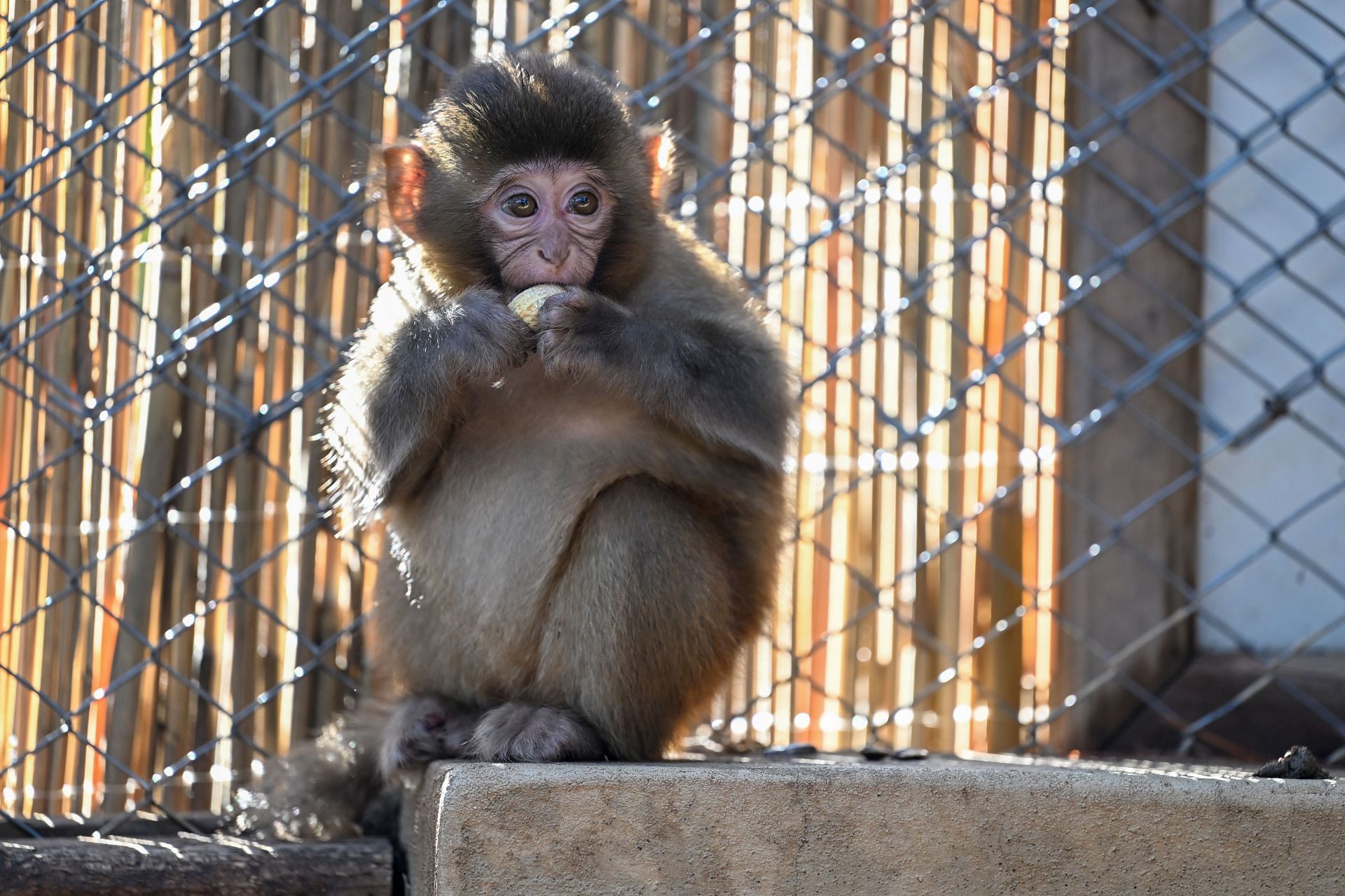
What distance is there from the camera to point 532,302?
3.27 meters

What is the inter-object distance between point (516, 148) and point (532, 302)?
41 centimetres

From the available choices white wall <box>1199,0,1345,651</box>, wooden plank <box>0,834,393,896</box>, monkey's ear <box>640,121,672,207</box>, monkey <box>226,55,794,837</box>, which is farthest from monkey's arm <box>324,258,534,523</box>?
white wall <box>1199,0,1345,651</box>

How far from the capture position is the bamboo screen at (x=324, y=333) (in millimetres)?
4113

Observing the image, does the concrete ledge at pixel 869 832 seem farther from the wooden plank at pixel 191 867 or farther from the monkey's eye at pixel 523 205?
the monkey's eye at pixel 523 205

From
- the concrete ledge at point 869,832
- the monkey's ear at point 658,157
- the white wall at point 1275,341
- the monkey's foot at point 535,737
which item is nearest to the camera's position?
the concrete ledge at point 869,832

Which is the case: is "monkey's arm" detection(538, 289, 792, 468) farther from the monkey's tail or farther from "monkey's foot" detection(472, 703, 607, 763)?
the monkey's tail

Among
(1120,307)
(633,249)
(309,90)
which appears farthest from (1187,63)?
(309,90)

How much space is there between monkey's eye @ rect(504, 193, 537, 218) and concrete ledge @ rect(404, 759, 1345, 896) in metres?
1.31

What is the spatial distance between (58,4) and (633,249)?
1571 millimetres

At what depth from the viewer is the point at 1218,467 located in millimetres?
4473

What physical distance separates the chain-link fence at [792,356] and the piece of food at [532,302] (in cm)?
93

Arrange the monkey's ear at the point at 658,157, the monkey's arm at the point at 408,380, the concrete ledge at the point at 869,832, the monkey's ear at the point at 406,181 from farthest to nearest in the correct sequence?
the monkey's ear at the point at 658,157
the monkey's ear at the point at 406,181
the monkey's arm at the point at 408,380
the concrete ledge at the point at 869,832

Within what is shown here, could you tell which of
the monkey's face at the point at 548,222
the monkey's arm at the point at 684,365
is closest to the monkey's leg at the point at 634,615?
the monkey's arm at the point at 684,365

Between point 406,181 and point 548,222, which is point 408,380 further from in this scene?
point 406,181
